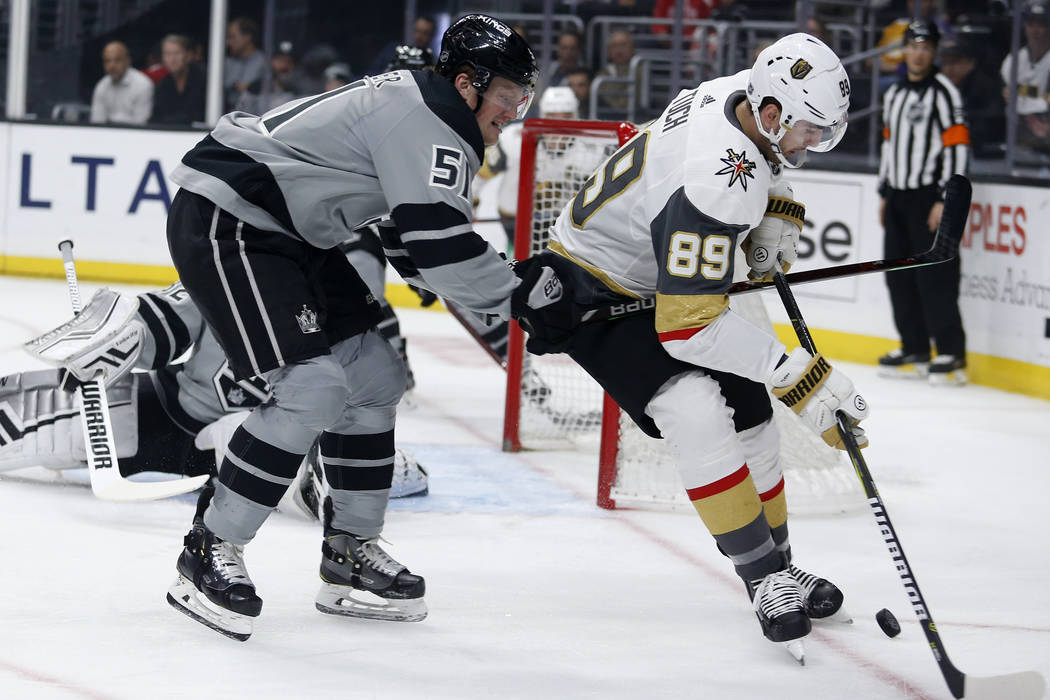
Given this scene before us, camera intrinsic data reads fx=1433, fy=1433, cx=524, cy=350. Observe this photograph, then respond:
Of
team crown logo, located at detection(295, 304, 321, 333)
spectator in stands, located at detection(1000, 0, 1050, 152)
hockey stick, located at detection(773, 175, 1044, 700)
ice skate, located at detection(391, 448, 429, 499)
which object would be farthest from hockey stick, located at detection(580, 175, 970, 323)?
spectator in stands, located at detection(1000, 0, 1050, 152)

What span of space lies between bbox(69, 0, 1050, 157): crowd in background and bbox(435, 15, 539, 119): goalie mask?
5.22 metres

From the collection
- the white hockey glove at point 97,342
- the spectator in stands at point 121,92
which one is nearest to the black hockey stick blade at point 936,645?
the white hockey glove at point 97,342

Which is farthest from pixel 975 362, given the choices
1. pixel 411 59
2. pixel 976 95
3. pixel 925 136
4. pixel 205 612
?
pixel 205 612

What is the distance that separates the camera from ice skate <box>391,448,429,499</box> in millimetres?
3602

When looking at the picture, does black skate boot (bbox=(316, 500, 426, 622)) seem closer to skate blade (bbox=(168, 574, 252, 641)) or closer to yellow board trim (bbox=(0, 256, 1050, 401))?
skate blade (bbox=(168, 574, 252, 641))

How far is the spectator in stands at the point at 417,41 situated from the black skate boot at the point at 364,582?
18.8 ft

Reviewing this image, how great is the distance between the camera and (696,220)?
2334 mm

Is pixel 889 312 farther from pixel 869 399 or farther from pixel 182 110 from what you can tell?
pixel 182 110

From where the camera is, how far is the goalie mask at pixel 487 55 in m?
2.40

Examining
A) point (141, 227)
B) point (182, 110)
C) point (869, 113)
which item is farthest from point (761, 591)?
point (182, 110)

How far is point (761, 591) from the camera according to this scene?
250cm

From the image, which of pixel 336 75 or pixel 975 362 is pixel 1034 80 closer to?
pixel 975 362

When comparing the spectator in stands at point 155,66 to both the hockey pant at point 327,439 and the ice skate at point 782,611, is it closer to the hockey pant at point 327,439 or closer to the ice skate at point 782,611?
the hockey pant at point 327,439

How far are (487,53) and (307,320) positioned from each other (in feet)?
1.78
